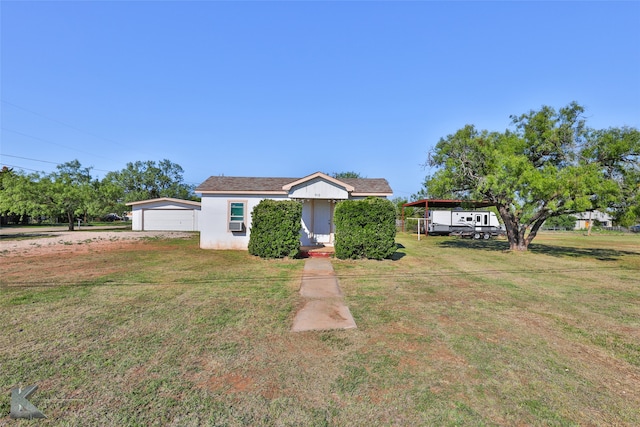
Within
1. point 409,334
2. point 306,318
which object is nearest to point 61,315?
point 306,318

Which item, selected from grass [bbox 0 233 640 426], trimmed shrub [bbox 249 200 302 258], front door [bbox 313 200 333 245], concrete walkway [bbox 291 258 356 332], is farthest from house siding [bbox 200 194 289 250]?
grass [bbox 0 233 640 426]

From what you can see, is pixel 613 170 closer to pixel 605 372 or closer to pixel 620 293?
pixel 620 293

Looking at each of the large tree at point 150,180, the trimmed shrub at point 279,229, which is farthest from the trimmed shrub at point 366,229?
the large tree at point 150,180

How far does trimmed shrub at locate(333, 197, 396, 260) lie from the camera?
1016 cm

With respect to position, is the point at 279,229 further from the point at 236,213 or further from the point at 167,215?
the point at 167,215

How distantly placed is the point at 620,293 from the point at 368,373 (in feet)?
23.4

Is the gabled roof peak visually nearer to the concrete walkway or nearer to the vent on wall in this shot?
the vent on wall

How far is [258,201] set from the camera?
13.2 metres

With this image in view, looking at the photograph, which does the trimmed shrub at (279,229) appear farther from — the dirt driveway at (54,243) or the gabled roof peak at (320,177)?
the dirt driveway at (54,243)

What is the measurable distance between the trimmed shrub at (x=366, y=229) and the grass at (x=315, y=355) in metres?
3.64

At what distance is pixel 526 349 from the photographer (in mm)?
3516

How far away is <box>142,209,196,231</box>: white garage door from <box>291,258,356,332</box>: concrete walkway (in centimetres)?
2227

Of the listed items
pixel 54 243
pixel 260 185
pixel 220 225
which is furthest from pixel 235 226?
pixel 54 243

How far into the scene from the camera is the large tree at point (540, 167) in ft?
38.7
